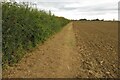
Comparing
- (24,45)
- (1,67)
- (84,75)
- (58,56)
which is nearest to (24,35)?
(24,45)

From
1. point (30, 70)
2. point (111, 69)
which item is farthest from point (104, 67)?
point (30, 70)

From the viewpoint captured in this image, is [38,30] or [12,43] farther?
[38,30]

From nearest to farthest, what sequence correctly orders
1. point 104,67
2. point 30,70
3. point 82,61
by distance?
point 30,70 < point 104,67 < point 82,61

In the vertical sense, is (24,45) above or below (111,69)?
above

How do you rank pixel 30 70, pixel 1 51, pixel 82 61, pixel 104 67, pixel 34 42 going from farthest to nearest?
1. pixel 34 42
2. pixel 82 61
3. pixel 104 67
4. pixel 30 70
5. pixel 1 51

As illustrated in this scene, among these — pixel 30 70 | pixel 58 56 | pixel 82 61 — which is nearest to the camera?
pixel 30 70

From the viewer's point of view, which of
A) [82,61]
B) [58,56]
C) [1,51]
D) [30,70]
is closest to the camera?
[1,51]

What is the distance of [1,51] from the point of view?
8680 mm

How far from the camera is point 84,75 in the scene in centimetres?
909

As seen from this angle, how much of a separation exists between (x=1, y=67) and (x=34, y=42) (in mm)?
5315

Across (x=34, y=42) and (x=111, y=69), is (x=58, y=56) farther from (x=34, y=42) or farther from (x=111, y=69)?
(x=111, y=69)

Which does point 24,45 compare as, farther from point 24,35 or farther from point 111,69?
point 111,69

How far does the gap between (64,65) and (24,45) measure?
229 cm

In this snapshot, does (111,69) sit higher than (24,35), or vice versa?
(24,35)
